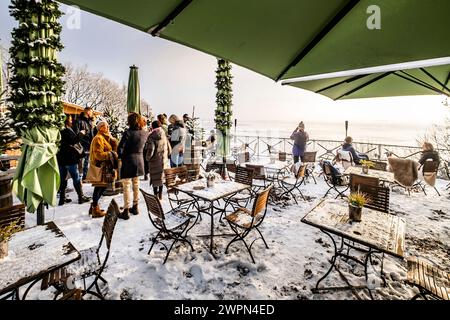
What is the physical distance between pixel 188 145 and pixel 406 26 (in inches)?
241

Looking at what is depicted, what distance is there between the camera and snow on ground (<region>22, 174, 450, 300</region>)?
7.42 ft

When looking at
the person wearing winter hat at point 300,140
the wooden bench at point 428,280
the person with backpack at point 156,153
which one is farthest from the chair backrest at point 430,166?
the person with backpack at point 156,153

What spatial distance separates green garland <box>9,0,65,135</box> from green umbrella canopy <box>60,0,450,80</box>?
2.18 metres

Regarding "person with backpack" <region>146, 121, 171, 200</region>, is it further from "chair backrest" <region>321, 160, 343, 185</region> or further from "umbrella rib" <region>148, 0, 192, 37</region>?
"chair backrest" <region>321, 160, 343, 185</region>

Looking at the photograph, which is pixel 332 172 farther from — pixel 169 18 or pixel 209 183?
pixel 169 18

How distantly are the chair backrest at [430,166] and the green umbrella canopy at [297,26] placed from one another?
18.2 ft

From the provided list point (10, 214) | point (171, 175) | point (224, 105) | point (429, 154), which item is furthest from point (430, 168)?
point (10, 214)

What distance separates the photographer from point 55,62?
278cm

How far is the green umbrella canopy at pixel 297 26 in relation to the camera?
1327 millimetres

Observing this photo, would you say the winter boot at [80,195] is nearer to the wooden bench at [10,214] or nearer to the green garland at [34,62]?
the green garland at [34,62]

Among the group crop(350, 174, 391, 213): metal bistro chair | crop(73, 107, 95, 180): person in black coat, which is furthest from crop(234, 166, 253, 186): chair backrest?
crop(73, 107, 95, 180): person in black coat

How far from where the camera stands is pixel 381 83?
2.96 metres

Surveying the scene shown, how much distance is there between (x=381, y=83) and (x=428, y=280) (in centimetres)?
264
